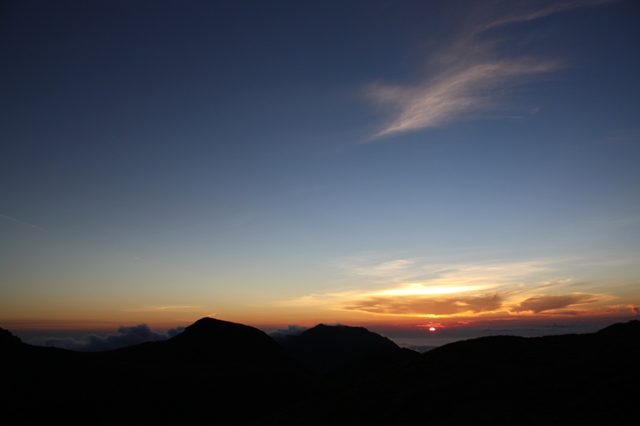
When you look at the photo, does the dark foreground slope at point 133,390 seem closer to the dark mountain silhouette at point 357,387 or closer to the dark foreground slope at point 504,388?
the dark mountain silhouette at point 357,387

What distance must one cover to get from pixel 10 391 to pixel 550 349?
2768 inches

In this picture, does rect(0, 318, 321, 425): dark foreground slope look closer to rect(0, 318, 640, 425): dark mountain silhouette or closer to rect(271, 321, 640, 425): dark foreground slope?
rect(0, 318, 640, 425): dark mountain silhouette


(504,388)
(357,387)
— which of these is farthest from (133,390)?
(504,388)

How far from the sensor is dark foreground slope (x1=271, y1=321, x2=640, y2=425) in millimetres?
17625

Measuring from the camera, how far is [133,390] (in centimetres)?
5619

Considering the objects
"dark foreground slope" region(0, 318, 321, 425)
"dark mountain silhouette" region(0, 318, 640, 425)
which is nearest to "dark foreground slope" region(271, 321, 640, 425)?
"dark mountain silhouette" region(0, 318, 640, 425)

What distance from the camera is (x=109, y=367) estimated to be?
64.4 metres

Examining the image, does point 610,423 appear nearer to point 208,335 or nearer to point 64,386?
point 64,386

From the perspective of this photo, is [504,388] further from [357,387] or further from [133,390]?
[133,390]

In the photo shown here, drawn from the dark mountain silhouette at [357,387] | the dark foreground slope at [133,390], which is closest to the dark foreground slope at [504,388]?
the dark mountain silhouette at [357,387]

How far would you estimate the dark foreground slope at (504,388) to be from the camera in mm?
17625

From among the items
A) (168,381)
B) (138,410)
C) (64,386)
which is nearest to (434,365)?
(138,410)

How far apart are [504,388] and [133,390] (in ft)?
181

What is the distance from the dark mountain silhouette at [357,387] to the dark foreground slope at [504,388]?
7cm
